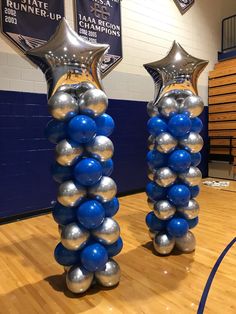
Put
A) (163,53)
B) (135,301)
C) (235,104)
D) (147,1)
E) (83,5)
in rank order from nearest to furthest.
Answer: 1. (135,301)
2. (83,5)
3. (147,1)
4. (163,53)
5. (235,104)

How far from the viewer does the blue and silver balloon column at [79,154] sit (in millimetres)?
1893

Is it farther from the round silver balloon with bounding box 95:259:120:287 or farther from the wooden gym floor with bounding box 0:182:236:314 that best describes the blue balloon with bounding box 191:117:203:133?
the round silver balloon with bounding box 95:259:120:287

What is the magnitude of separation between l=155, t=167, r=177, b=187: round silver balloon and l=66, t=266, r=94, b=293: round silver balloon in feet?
3.15

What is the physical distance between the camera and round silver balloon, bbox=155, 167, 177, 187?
8.13ft

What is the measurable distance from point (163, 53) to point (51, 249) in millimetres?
4344

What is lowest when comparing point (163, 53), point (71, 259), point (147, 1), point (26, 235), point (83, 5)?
point (26, 235)

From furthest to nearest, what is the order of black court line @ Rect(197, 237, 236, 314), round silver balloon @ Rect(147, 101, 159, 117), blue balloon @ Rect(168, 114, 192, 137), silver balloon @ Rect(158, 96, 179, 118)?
round silver balloon @ Rect(147, 101, 159, 117)
silver balloon @ Rect(158, 96, 179, 118)
blue balloon @ Rect(168, 114, 192, 137)
black court line @ Rect(197, 237, 236, 314)

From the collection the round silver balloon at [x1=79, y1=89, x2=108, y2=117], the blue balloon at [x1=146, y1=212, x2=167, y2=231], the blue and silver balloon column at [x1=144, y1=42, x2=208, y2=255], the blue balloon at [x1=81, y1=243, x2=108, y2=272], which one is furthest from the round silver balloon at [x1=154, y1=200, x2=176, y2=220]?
the round silver balloon at [x1=79, y1=89, x2=108, y2=117]

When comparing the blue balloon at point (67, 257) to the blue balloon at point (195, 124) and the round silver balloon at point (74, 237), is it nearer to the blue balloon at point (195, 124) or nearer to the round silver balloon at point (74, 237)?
the round silver balloon at point (74, 237)

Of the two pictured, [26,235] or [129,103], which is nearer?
[26,235]

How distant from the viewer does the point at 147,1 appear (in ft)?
17.2

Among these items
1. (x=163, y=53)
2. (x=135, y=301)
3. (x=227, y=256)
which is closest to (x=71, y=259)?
(x=135, y=301)

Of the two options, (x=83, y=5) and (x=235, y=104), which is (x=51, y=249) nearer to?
(x=83, y=5)

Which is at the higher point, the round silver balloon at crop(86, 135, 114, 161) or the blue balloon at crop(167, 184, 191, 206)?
the round silver balloon at crop(86, 135, 114, 161)
